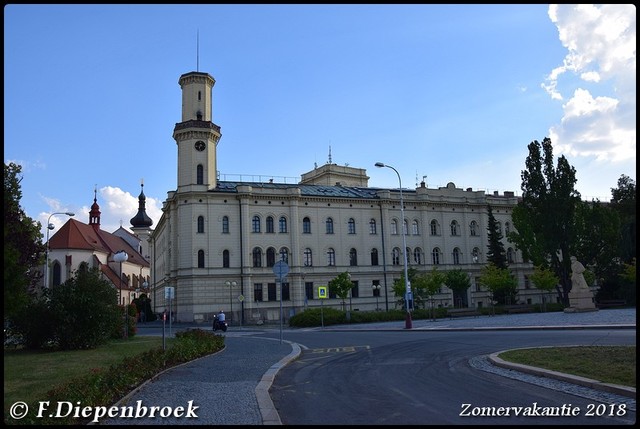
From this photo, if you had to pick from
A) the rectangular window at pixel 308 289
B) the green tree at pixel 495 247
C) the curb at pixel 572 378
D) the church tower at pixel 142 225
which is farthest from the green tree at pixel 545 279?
the church tower at pixel 142 225

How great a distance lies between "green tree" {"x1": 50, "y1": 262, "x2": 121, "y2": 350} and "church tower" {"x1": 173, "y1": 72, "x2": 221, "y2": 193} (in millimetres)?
36810

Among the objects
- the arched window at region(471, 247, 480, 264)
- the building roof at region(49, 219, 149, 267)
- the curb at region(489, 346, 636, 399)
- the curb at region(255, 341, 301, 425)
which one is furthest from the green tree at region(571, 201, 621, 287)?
the building roof at region(49, 219, 149, 267)

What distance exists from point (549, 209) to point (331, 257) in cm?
2476

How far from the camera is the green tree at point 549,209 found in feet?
182

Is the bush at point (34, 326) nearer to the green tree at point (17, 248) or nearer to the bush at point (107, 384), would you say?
the green tree at point (17, 248)

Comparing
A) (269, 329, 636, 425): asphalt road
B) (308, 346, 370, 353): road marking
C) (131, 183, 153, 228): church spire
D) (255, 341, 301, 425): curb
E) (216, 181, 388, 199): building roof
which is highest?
(131, 183, 153, 228): church spire

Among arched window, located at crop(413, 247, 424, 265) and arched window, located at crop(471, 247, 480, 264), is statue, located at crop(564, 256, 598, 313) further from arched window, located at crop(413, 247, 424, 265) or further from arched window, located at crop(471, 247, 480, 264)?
arched window, located at crop(471, 247, 480, 264)

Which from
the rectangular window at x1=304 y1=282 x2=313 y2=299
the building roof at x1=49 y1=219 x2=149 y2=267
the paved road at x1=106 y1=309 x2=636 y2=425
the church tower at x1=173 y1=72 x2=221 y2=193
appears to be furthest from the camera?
the building roof at x1=49 y1=219 x2=149 y2=267

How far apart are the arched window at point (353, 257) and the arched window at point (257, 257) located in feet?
36.7

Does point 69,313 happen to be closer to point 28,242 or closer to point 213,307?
point 28,242

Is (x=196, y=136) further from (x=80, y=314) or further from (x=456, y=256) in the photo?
(x=80, y=314)

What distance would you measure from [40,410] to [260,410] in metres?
3.30

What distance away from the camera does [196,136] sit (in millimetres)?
61625

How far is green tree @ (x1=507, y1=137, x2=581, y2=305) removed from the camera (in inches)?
2180
